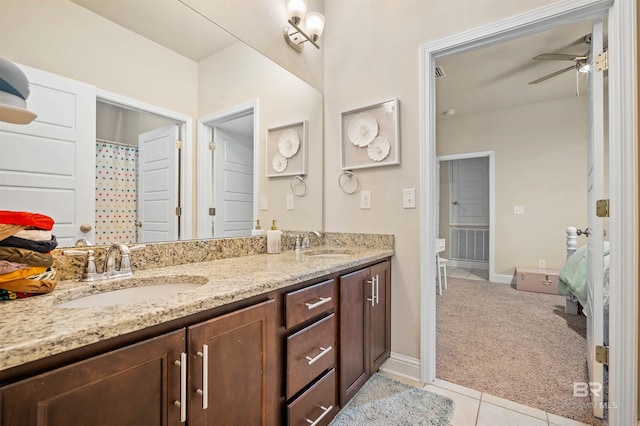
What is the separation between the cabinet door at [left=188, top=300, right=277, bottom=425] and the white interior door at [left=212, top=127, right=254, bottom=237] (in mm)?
703

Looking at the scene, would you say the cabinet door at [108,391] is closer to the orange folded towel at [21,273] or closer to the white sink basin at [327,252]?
the orange folded towel at [21,273]

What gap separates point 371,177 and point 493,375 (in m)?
1.52

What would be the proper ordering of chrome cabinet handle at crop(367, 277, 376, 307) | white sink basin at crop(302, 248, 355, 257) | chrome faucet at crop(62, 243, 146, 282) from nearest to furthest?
chrome faucet at crop(62, 243, 146, 282), chrome cabinet handle at crop(367, 277, 376, 307), white sink basin at crop(302, 248, 355, 257)

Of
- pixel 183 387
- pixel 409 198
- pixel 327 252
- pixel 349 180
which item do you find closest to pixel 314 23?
pixel 349 180

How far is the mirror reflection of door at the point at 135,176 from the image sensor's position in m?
1.09

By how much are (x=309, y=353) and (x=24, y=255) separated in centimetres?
97

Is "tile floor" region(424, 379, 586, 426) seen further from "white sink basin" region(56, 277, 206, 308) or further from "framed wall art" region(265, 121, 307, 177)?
"framed wall art" region(265, 121, 307, 177)

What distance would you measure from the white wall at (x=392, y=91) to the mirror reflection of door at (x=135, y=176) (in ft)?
3.88

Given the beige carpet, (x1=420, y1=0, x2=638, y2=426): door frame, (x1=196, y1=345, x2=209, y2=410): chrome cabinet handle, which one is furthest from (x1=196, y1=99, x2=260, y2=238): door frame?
(x1=420, y1=0, x2=638, y2=426): door frame

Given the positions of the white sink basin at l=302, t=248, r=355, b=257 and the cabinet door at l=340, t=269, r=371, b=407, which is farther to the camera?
the white sink basin at l=302, t=248, r=355, b=257

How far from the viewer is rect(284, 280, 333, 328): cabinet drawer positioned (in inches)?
43.0

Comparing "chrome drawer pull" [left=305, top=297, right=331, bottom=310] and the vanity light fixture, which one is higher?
the vanity light fixture

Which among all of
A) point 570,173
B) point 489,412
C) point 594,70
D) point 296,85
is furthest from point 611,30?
point 570,173

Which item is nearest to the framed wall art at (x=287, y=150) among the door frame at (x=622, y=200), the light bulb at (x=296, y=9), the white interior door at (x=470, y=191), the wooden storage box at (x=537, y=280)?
the light bulb at (x=296, y=9)
